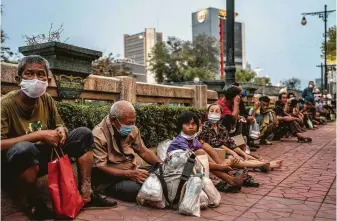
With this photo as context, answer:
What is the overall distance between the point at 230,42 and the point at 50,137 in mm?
6862

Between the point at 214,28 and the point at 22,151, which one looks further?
the point at 214,28

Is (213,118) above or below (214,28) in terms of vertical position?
below

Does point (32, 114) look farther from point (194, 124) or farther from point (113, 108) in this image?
point (194, 124)

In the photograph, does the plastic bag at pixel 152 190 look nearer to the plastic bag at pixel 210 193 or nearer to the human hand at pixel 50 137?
the plastic bag at pixel 210 193

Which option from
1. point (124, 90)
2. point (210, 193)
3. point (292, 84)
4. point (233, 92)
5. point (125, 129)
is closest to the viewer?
point (210, 193)

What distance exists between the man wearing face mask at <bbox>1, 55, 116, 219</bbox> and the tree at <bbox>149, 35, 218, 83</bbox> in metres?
50.0

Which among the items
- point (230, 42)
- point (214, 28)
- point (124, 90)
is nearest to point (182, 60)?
point (214, 28)

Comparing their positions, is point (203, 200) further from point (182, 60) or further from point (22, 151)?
point (182, 60)

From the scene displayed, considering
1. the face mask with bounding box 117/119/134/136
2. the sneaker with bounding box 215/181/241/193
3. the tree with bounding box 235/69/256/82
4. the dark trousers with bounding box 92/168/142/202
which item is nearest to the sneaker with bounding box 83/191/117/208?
the dark trousers with bounding box 92/168/142/202

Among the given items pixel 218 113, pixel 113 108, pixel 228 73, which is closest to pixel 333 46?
pixel 228 73

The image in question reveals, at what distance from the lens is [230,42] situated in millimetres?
9141

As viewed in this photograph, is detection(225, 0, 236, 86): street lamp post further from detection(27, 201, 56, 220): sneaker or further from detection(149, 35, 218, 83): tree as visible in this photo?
detection(149, 35, 218, 83): tree

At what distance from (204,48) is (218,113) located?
5428 cm

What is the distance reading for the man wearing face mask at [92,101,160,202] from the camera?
12.5 feet
